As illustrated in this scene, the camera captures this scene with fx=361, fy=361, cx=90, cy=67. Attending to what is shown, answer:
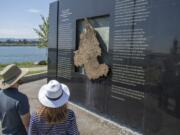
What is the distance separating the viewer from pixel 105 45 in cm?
877

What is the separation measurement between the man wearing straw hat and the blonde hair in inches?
33.4

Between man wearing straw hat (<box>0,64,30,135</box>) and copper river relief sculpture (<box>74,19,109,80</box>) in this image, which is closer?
man wearing straw hat (<box>0,64,30,135</box>)

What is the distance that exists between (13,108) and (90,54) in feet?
17.6

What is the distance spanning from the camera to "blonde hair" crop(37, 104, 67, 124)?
3160mm

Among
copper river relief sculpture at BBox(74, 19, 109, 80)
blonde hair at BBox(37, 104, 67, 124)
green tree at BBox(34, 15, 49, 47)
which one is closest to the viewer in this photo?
blonde hair at BBox(37, 104, 67, 124)

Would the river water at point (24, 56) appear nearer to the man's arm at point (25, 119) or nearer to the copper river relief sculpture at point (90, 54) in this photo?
the copper river relief sculpture at point (90, 54)

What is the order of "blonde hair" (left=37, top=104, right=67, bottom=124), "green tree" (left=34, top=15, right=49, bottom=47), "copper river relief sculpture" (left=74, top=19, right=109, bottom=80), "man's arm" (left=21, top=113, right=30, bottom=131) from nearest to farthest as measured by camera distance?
"blonde hair" (left=37, top=104, right=67, bottom=124) < "man's arm" (left=21, top=113, right=30, bottom=131) < "copper river relief sculpture" (left=74, top=19, right=109, bottom=80) < "green tree" (left=34, top=15, right=49, bottom=47)

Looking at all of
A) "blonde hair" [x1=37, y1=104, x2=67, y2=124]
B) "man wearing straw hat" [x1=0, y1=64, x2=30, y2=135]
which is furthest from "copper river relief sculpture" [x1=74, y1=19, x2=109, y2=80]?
"blonde hair" [x1=37, y1=104, x2=67, y2=124]

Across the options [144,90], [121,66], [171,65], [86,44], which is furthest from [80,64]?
[171,65]

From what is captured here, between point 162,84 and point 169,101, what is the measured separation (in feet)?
1.16

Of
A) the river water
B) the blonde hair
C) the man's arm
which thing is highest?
the blonde hair

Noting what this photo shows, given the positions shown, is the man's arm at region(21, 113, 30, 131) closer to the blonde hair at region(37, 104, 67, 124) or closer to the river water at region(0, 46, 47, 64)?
the blonde hair at region(37, 104, 67, 124)

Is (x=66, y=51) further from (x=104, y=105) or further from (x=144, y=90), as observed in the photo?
(x=144, y=90)

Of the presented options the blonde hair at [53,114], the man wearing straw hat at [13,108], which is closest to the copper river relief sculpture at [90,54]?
the man wearing straw hat at [13,108]
